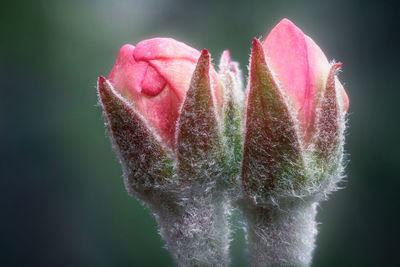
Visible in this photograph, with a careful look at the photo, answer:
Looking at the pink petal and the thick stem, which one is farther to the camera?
the thick stem

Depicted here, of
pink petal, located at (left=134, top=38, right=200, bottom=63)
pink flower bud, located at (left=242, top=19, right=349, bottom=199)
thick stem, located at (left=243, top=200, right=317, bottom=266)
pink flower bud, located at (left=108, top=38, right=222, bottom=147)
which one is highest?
pink petal, located at (left=134, top=38, right=200, bottom=63)

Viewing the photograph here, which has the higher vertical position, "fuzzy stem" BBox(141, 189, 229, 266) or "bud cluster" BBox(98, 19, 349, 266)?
"bud cluster" BBox(98, 19, 349, 266)

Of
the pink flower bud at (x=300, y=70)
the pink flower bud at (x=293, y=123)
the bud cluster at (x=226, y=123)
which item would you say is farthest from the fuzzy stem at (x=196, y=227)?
the pink flower bud at (x=300, y=70)

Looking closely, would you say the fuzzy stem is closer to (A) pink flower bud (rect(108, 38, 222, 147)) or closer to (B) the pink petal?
(A) pink flower bud (rect(108, 38, 222, 147))

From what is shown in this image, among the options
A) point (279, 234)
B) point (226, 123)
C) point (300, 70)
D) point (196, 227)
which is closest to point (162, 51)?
point (226, 123)

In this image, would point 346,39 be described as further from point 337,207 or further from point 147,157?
point 147,157

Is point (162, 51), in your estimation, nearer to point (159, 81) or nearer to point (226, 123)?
point (159, 81)

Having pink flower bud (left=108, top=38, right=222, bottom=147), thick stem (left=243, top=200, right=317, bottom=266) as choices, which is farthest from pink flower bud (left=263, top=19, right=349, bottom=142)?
thick stem (left=243, top=200, right=317, bottom=266)
